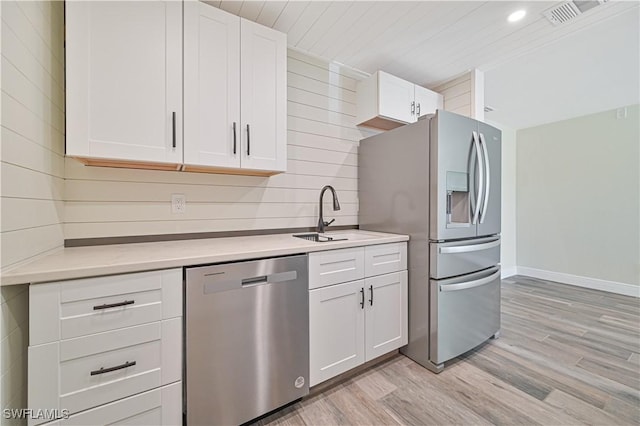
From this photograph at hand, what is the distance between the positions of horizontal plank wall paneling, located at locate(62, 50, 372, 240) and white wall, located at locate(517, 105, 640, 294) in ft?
11.5

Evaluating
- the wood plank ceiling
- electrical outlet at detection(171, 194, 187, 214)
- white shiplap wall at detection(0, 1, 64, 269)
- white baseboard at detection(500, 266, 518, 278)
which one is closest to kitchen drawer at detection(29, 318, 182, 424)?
white shiplap wall at detection(0, 1, 64, 269)

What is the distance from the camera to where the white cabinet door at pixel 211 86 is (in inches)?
59.2

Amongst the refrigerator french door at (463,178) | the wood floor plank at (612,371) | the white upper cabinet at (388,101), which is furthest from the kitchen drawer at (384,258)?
the wood floor plank at (612,371)

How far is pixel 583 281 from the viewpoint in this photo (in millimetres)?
3869

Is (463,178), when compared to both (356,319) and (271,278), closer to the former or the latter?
(356,319)

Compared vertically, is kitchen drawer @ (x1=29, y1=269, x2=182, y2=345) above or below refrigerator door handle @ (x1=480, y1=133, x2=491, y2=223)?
below

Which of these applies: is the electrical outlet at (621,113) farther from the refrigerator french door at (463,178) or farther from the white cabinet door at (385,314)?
the white cabinet door at (385,314)

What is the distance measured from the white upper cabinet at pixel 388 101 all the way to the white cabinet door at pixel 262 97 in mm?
965

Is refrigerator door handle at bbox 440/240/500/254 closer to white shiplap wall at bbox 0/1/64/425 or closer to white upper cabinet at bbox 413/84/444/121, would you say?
white upper cabinet at bbox 413/84/444/121

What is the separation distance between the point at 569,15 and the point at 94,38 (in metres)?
2.98

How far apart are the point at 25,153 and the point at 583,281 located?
5977 millimetres

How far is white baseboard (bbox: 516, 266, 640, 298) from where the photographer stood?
351 centimetres

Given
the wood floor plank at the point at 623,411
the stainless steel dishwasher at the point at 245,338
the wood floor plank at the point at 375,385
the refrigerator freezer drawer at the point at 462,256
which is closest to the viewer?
the stainless steel dishwasher at the point at 245,338

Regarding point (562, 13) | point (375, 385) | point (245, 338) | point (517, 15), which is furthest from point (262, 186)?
point (562, 13)
